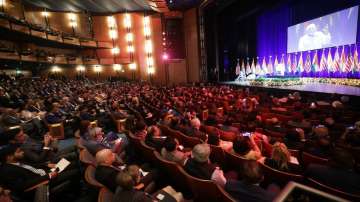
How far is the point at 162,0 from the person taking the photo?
1595 centimetres

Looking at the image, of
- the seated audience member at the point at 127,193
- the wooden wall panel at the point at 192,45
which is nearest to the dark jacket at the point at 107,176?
the seated audience member at the point at 127,193

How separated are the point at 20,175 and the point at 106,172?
136 centimetres

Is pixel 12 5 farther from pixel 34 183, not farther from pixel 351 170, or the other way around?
pixel 351 170

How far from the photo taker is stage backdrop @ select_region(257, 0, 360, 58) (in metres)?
15.1

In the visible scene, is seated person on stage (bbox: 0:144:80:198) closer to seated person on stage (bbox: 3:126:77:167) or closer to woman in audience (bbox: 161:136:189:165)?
seated person on stage (bbox: 3:126:77:167)

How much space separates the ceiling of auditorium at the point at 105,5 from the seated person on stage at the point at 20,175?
17.0 meters

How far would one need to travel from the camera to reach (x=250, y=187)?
6.88 feet

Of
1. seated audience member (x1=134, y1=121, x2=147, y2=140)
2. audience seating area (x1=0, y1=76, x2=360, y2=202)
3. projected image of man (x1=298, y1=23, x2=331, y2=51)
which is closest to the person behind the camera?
audience seating area (x1=0, y1=76, x2=360, y2=202)

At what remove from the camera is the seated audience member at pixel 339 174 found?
2229 millimetres

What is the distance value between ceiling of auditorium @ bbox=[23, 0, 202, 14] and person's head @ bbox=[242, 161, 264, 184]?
1799 centimetres

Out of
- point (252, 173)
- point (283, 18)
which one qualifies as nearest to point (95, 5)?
point (283, 18)

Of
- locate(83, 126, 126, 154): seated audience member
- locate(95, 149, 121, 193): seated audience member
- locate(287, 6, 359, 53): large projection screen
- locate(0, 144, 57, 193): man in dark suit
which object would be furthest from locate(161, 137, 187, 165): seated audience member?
locate(287, 6, 359, 53): large projection screen

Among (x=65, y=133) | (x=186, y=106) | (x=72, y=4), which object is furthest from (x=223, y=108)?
(x=72, y=4)

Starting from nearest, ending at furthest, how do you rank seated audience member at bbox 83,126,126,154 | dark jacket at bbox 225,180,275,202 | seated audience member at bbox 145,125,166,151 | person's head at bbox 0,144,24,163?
dark jacket at bbox 225,180,275,202 < person's head at bbox 0,144,24,163 < seated audience member at bbox 145,125,166,151 < seated audience member at bbox 83,126,126,154
